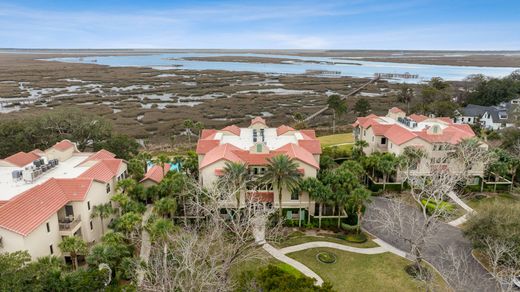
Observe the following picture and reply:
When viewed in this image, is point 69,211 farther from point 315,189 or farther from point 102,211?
point 315,189

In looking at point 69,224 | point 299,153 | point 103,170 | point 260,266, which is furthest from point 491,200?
point 69,224

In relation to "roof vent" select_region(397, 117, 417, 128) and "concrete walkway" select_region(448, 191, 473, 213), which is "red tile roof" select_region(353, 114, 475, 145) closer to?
"roof vent" select_region(397, 117, 417, 128)

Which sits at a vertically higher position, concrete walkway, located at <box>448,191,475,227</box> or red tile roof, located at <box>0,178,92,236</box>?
red tile roof, located at <box>0,178,92,236</box>

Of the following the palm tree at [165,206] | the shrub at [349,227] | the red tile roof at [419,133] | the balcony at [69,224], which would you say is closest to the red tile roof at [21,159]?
the balcony at [69,224]

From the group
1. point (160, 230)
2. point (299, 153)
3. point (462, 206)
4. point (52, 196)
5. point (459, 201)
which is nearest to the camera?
point (160, 230)

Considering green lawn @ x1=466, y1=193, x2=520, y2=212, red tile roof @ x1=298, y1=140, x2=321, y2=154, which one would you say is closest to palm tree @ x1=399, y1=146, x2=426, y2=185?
green lawn @ x1=466, y1=193, x2=520, y2=212

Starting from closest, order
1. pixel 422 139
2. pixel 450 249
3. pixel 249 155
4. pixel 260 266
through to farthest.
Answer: pixel 450 249
pixel 260 266
pixel 249 155
pixel 422 139

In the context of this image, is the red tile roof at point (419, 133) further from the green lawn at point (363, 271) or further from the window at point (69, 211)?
the window at point (69, 211)

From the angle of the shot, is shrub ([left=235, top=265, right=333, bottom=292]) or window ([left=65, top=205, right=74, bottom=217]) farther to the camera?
window ([left=65, top=205, right=74, bottom=217])
